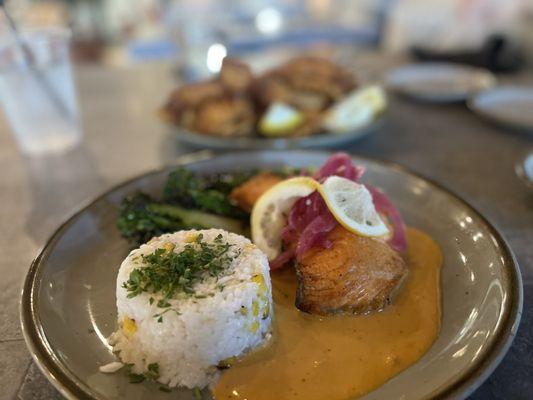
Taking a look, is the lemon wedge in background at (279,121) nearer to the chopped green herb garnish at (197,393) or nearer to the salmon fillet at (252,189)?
the salmon fillet at (252,189)

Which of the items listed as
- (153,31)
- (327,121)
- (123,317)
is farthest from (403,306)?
(153,31)

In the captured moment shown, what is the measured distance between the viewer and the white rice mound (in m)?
0.99

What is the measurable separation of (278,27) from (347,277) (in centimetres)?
420

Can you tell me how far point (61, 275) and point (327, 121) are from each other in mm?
1280

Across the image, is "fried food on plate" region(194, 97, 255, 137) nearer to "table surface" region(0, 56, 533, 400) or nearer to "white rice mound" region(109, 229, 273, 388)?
"table surface" region(0, 56, 533, 400)

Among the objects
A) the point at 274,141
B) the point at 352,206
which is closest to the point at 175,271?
the point at 352,206

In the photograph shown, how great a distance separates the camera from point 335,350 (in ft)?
3.45

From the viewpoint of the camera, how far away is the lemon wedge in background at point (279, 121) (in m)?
2.12

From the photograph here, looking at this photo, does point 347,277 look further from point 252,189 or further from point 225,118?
point 225,118

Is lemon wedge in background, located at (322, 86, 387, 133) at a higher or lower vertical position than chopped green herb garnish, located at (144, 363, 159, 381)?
higher

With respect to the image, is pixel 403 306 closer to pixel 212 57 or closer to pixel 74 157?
pixel 74 157

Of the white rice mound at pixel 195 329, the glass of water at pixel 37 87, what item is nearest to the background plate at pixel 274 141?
the glass of water at pixel 37 87

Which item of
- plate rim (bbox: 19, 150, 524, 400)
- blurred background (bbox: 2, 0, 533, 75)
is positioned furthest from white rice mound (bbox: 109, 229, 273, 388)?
blurred background (bbox: 2, 0, 533, 75)

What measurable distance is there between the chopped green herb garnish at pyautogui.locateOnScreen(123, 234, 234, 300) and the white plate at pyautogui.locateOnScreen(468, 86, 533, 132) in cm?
156
